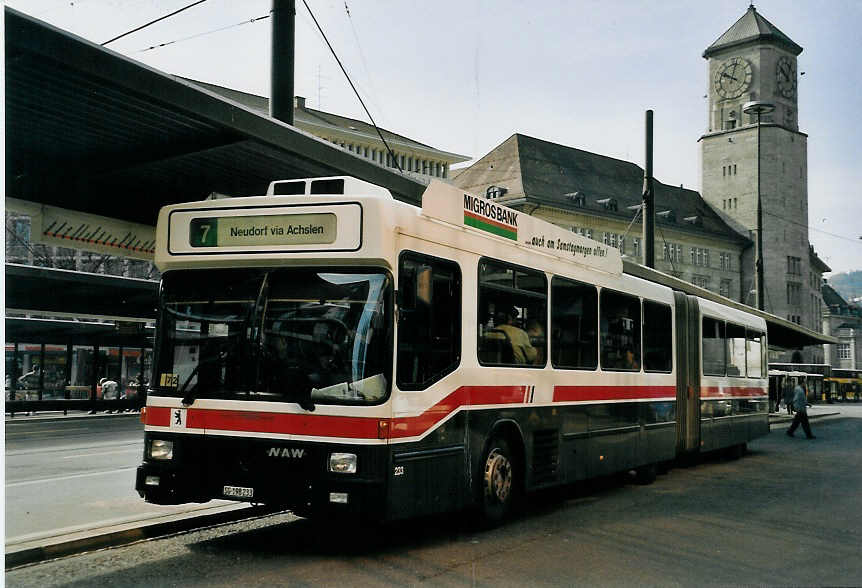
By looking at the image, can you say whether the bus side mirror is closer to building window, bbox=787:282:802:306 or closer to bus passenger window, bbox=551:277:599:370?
bus passenger window, bbox=551:277:599:370

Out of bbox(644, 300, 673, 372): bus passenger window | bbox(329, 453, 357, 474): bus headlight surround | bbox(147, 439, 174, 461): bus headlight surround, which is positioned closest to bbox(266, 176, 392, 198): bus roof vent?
bbox(329, 453, 357, 474): bus headlight surround

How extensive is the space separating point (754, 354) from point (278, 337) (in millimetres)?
14665

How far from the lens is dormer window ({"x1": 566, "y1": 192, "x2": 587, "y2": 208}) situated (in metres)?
85.4

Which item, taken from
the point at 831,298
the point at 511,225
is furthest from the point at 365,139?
the point at 831,298

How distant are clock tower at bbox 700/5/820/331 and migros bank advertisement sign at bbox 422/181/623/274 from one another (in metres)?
90.4

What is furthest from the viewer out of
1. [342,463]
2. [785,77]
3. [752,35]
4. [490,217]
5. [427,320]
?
[785,77]

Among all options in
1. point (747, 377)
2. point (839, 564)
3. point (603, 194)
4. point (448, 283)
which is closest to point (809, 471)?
point (747, 377)

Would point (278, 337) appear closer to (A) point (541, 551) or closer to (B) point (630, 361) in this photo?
(A) point (541, 551)

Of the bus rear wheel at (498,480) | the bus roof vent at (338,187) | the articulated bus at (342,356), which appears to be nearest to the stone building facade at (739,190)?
the bus rear wheel at (498,480)

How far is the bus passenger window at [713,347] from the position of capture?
16828 mm

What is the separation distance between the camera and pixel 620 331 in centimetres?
1300

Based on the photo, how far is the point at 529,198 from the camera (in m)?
80.4

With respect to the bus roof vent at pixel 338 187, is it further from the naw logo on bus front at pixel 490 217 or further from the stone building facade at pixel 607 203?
the stone building facade at pixel 607 203

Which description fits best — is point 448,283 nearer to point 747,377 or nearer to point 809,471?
point 809,471
